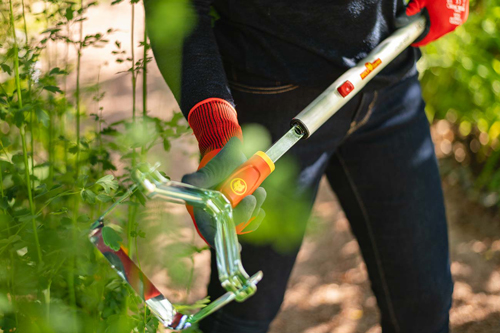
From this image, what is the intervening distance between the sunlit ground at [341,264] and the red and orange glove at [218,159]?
0.99m

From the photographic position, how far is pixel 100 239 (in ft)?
2.85

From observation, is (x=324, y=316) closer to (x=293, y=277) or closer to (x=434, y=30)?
(x=293, y=277)

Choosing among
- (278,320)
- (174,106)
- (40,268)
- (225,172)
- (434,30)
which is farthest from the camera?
(174,106)

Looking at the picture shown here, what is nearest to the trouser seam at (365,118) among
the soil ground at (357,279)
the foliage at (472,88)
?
the soil ground at (357,279)

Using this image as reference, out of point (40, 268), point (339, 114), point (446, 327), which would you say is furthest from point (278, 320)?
point (40, 268)

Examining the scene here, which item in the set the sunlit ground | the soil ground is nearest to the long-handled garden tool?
the sunlit ground

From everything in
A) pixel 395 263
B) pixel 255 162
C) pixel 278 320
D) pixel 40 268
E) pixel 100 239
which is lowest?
pixel 278 320

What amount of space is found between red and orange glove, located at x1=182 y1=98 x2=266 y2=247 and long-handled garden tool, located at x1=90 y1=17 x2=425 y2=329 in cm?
2

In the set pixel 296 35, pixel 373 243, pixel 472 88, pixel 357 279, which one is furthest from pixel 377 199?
pixel 472 88

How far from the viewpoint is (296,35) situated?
45.0 inches

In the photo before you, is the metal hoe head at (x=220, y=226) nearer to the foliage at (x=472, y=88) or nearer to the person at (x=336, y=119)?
the person at (x=336, y=119)

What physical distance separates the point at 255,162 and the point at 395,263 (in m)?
0.66

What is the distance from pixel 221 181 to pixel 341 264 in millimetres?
1751

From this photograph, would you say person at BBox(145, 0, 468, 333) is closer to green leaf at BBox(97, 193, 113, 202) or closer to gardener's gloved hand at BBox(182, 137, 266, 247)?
gardener's gloved hand at BBox(182, 137, 266, 247)
